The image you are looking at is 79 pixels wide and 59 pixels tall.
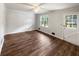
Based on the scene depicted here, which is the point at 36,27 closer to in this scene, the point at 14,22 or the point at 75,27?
the point at 14,22

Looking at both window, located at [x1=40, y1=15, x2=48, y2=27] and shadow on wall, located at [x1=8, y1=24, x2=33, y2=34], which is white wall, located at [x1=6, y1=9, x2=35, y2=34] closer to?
shadow on wall, located at [x1=8, y1=24, x2=33, y2=34]

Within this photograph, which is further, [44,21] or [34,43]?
[44,21]

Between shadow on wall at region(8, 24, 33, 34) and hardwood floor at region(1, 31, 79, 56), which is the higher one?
shadow on wall at region(8, 24, 33, 34)

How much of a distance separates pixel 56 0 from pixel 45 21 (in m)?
0.86

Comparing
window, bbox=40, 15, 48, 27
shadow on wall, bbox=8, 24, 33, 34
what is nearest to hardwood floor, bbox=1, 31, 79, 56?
shadow on wall, bbox=8, 24, 33, 34

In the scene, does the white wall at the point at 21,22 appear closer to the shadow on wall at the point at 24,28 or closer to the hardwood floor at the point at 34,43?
the shadow on wall at the point at 24,28

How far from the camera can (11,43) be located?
1.58 metres

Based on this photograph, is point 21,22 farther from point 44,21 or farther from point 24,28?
point 44,21

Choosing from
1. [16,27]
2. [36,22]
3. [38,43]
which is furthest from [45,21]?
[16,27]

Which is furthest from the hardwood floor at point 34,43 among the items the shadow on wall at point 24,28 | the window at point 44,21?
the window at point 44,21

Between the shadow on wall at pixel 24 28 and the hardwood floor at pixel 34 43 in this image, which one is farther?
the shadow on wall at pixel 24 28

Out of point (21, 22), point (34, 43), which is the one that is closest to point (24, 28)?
point (21, 22)

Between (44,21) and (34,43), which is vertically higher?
(44,21)

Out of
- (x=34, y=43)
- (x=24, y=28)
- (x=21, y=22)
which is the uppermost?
(x=21, y=22)
